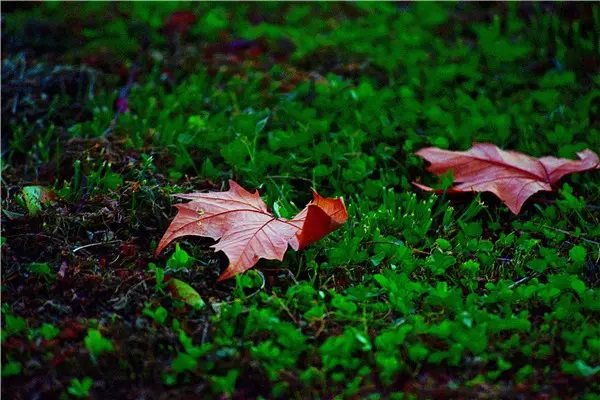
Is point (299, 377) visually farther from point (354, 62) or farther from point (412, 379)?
point (354, 62)

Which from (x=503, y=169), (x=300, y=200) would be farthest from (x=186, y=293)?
(x=503, y=169)

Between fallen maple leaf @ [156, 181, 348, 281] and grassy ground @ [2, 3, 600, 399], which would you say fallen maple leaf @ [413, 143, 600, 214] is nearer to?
grassy ground @ [2, 3, 600, 399]

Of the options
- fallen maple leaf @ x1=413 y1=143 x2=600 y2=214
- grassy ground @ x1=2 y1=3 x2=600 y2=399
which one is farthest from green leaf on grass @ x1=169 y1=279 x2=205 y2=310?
fallen maple leaf @ x1=413 y1=143 x2=600 y2=214

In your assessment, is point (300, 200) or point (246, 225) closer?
point (246, 225)

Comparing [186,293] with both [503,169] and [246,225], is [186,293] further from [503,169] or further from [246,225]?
[503,169]

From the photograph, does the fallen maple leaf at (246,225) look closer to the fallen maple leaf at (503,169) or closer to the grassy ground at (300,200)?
the grassy ground at (300,200)

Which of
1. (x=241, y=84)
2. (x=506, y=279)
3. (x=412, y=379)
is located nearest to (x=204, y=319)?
(x=412, y=379)
